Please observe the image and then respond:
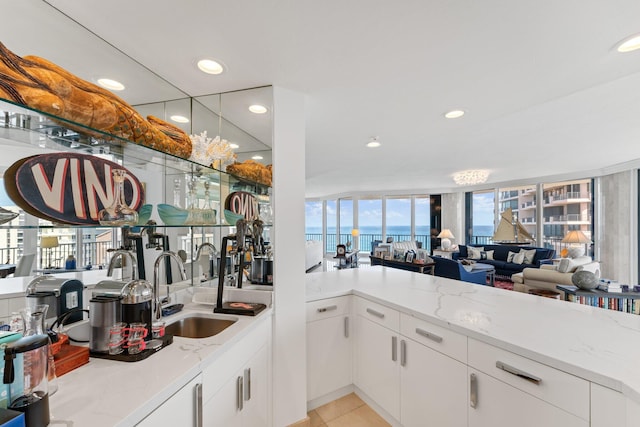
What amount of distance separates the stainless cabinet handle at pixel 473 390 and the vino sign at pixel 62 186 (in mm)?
1867

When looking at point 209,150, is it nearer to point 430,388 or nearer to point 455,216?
point 430,388

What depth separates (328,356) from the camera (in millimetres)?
2020

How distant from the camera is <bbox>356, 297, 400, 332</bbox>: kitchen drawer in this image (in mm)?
1755

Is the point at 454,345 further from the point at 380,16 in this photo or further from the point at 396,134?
the point at 396,134

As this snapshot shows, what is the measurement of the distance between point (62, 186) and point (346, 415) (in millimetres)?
2173

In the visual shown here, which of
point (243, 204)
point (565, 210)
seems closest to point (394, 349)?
point (243, 204)

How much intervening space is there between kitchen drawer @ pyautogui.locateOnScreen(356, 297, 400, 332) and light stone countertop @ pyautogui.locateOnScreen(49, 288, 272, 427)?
1.07 metres

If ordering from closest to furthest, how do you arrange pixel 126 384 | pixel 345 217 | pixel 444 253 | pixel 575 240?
pixel 126 384
pixel 575 240
pixel 444 253
pixel 345 217

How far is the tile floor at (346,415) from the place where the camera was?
1.86m

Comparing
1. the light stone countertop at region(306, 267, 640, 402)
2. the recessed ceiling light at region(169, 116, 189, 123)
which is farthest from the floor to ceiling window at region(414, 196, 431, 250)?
the recessed ceiling light at region(169, 116, 189, 123)

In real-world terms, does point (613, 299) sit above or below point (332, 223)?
below

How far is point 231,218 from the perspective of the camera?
188 cm

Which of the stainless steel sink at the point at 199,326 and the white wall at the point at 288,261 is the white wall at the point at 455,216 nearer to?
the white wall at the point at 288,261

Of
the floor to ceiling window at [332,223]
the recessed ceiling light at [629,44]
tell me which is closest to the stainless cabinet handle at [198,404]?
the recessed ceiling light at [629,44]
